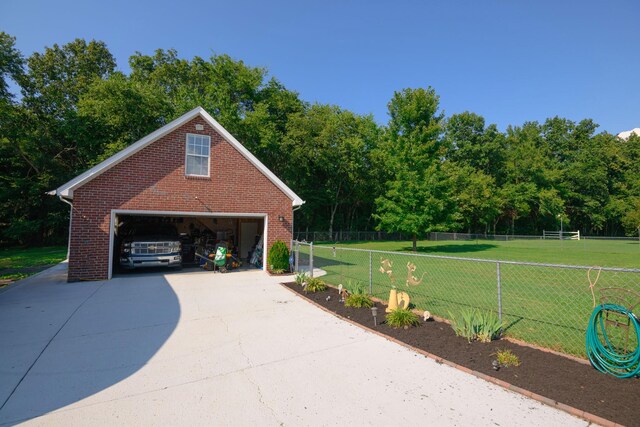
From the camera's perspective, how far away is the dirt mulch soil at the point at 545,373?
3088 mm

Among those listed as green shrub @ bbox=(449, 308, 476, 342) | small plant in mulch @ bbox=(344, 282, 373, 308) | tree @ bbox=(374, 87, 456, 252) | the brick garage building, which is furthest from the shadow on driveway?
tree @ bbox=(374, 87, 456, 252)

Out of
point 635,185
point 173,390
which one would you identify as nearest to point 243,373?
point 173,390

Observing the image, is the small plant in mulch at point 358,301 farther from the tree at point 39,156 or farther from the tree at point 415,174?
the tree at point 39,156

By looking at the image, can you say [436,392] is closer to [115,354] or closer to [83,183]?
[115,354]

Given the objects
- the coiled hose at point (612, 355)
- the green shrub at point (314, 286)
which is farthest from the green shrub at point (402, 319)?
the green shrub at point (314, 286)

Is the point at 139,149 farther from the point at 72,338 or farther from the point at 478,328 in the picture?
the point at 478,328

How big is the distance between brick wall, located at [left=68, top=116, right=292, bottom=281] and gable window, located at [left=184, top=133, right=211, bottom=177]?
0.18 m

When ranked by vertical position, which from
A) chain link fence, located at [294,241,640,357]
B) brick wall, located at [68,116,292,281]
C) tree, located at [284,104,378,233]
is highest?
tree, located at [284,104,378,233]

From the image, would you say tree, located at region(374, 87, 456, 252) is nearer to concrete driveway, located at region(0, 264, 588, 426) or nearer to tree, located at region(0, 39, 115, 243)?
concrete driveway, located at region(0, 264, 588, 426)

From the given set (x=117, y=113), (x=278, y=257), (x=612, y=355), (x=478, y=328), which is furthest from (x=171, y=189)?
(x=117, y=113)

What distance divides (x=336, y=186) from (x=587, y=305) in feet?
106

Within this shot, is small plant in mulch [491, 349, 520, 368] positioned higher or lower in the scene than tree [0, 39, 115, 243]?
lower

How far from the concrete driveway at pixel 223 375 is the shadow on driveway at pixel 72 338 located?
0.08 ft

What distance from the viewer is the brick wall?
10.2 m
